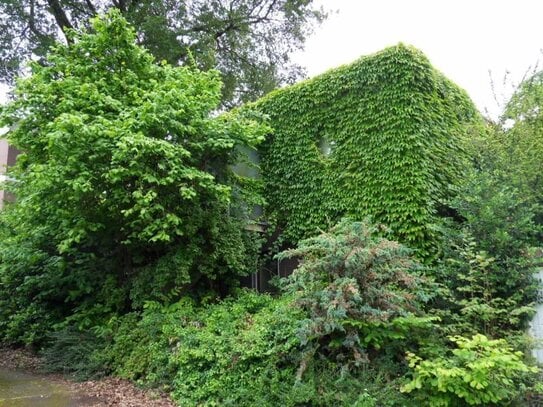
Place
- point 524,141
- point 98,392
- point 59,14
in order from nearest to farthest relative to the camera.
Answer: point 98,392, point 524,141, point 59,14

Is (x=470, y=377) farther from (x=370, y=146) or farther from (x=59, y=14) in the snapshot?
(x=59, y=14)

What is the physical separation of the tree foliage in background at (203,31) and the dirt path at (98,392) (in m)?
12.3

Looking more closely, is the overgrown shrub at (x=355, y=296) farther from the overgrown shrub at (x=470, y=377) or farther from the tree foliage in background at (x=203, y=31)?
the tree foliage in background at (x=203, y=31)

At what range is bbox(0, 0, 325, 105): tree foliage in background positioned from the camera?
16.3 meters

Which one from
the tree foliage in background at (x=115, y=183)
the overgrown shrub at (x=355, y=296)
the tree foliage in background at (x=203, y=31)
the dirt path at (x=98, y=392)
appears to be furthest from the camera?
the tree foliage in background at (x=203, y=31)

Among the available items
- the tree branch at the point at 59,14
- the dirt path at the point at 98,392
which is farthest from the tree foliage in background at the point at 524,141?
the tree branch at the point at 59,14

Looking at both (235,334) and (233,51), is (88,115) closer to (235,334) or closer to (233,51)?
(235,334)

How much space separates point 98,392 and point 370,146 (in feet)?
20.0

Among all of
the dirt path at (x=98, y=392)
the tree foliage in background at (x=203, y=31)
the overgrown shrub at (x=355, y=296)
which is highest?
the tree foliage in background at (x=203, y=31)

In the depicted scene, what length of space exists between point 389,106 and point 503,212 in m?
Answer: 2.83

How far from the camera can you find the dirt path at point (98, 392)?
545 cm

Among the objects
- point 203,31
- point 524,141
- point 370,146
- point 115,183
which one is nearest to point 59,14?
point 203,31

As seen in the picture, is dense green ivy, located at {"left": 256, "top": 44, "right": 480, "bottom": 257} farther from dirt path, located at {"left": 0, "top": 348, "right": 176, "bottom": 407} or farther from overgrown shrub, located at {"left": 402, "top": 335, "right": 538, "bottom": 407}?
dirt path, located at {"left": 0, "top": 348, "right": 176, "bottom": 407}

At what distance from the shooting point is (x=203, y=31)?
57.9 feet
